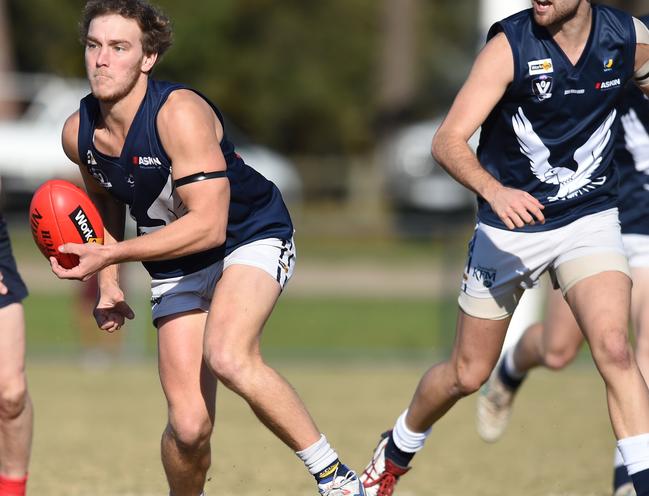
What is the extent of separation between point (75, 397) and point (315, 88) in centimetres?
2885

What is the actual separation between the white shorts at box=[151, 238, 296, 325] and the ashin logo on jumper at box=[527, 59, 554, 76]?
1346mm

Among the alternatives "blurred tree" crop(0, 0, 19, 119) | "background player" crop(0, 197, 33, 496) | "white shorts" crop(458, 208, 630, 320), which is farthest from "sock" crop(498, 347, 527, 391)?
"blurred tree" crop(0, 0, 19, 119)

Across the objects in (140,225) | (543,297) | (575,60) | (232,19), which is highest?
(575,60)

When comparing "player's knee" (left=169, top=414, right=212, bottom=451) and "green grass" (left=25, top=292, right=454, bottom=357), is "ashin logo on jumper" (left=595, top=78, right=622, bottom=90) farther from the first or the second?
"green grass" (left=25, top=292, right=454, bottom=357)

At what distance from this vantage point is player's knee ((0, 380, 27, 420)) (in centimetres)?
571

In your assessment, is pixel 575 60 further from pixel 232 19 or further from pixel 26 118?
pixel 232 19

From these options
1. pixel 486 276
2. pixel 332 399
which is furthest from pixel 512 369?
pixel 332 399

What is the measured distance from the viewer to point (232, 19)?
121 feet

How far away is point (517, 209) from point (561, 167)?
692 mm

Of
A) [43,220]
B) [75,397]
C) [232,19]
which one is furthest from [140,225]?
[232,19]

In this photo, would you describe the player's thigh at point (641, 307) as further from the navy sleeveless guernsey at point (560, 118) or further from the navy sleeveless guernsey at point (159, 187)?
the navy sleeveless guernsey at point (159, 187)

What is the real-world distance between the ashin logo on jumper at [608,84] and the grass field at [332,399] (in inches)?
97.3

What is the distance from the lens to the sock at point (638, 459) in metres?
5.02

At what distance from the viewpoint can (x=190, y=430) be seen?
17.2 ft
